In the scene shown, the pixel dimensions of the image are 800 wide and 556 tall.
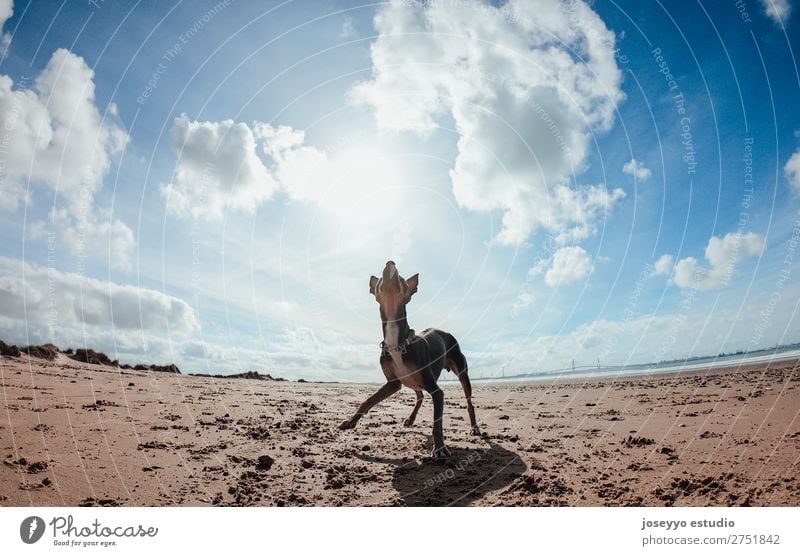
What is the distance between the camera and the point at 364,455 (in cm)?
641

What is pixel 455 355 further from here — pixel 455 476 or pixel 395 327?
pixel 455 476

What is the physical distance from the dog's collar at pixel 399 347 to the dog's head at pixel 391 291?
0.55m

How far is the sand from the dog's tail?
139 cm

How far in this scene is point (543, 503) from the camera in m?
4.61

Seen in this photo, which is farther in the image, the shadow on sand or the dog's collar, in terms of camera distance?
the dog's collar

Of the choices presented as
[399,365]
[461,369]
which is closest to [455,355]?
[461,369]

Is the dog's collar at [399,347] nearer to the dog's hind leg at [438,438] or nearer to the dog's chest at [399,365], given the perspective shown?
the dog's chest at [399,365]

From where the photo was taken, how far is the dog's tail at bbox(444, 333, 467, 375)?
28.0ft

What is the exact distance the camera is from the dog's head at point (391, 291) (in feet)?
21.2

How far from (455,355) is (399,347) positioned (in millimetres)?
2447

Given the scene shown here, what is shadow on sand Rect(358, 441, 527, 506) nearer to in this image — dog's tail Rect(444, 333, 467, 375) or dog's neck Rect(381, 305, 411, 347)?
dog's neck Rect(381, 305, 411, 347)
